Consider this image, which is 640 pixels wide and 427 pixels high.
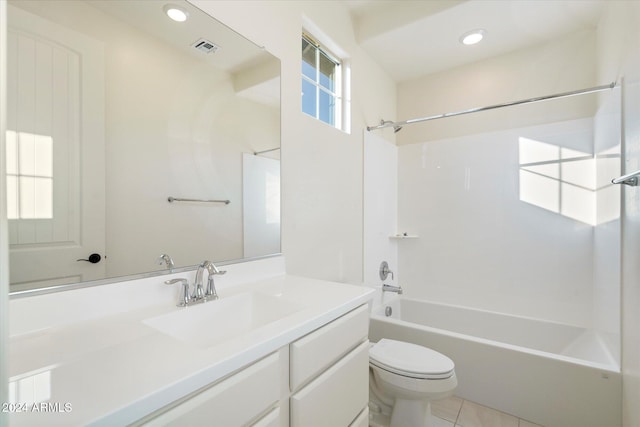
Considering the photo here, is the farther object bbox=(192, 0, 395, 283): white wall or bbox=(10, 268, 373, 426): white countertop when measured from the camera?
bbox=(192, 0, 395, 283): white wall

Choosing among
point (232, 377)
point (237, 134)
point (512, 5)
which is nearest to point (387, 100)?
point (512, 5)

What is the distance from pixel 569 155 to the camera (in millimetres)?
2182

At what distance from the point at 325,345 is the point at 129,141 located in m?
0.98

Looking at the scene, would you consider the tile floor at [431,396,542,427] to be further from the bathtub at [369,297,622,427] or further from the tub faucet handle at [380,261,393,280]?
the tub faucet handle at [380,261,393,280]

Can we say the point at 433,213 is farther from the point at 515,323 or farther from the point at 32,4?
the point at 32,4

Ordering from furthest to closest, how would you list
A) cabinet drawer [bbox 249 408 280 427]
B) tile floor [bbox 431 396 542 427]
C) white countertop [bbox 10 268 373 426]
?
tile floor [bbox 431 396 542 427] → cabinet drawer [bbox 249 408 280 427] → white countertop [bbox 10 268 373 426]

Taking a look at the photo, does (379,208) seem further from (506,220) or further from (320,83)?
(320,83)

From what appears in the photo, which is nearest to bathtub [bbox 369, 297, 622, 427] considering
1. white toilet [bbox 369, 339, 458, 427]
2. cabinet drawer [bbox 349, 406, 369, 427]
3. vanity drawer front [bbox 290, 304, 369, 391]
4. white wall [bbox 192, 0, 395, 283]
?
white toilet [bbox 369, 339, 458, 427]

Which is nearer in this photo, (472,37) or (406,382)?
(406,382)

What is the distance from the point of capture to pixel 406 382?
4.49ft

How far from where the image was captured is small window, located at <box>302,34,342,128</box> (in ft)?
6.22

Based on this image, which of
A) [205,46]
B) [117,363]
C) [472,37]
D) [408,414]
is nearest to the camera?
[117,363]

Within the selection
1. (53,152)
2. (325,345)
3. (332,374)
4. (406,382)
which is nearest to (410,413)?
(406,382)

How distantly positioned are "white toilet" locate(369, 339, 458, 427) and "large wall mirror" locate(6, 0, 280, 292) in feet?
2.85
